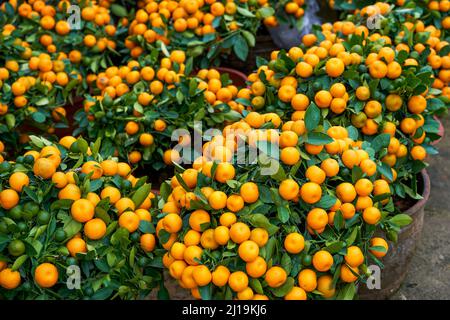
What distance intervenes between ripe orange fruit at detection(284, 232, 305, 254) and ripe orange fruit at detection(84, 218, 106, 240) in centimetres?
61

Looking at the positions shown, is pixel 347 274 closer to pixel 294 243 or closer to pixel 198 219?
pixel 294 243

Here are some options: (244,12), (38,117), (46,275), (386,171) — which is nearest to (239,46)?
(244,12)

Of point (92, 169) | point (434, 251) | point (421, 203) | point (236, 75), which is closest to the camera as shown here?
point (92, 169)

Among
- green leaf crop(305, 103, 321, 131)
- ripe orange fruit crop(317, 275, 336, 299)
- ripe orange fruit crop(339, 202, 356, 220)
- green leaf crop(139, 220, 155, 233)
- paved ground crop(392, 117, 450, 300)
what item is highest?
green leaf crop(305, 103, 321, 131)

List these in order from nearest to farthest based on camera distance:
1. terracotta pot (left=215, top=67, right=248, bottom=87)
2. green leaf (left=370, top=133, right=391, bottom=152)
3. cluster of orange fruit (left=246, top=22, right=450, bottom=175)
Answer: green leaf (left=370, top=133, right=391, bottom=152), cluster of orange fruit (left=246, top=22, right=450, bottom=175), terracotta pot (left=215, top=67, right=248, bottom=87)

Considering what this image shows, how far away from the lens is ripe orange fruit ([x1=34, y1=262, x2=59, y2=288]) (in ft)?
5.43

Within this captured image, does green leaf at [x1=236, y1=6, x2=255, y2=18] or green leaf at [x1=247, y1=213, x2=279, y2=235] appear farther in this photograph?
green leaf at [x1=236, y1=6, x2=255, y2=18]

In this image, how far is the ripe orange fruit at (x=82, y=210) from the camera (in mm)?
1735

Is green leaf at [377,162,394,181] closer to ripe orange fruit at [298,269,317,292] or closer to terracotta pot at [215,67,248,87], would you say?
ripe orange fruit at [298,269,317,292]

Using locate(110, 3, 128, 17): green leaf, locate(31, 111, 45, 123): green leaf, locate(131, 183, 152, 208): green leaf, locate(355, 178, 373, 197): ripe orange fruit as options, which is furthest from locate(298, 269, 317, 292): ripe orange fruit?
locate(110, 3, 128, 17): green leaf

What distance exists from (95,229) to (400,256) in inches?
50.2

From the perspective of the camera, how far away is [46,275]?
1655 millimetres

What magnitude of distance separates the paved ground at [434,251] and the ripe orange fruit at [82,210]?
58.0 inches
